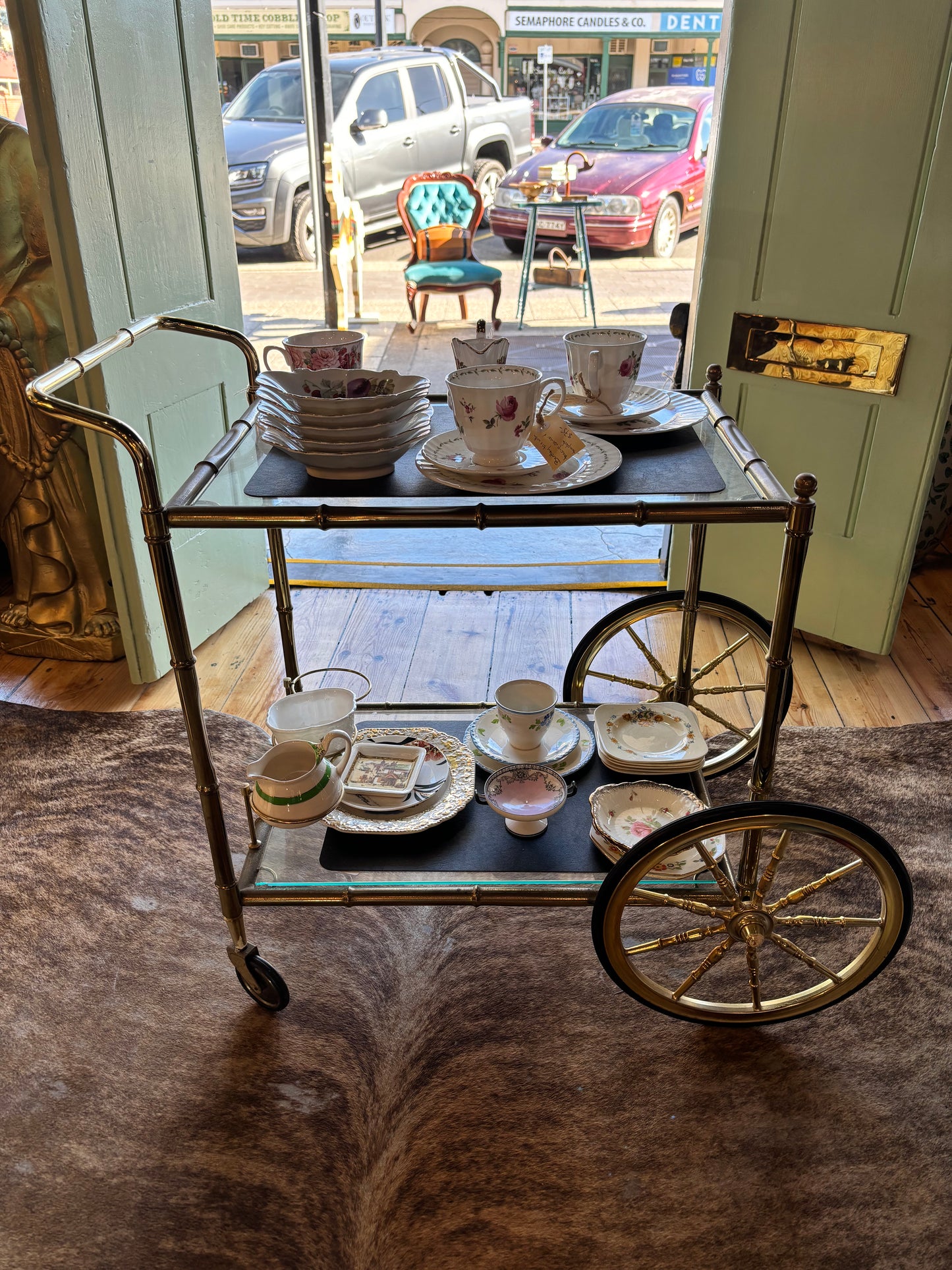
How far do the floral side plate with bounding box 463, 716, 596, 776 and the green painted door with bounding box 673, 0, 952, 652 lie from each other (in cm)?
101

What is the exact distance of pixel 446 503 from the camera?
1.05 meters

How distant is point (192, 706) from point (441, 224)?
5057mm

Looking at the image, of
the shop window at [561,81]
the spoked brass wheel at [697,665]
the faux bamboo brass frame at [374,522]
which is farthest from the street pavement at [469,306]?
the shop window at [561,81]

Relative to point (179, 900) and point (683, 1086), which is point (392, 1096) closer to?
point (683, 1086)

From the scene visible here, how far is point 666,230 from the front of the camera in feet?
24.3

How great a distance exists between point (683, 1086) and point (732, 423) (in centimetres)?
92

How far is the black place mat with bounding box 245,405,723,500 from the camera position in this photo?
1085 millimetres

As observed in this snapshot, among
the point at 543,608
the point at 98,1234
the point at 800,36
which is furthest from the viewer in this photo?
the point at 543,608

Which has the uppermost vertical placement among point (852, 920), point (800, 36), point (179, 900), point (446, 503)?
point (800, 36)

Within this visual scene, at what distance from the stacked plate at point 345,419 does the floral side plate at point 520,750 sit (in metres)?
0.58

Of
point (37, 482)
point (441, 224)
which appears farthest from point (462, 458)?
point (441, 224)

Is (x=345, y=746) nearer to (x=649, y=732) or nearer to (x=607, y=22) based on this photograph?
(x=649, y=732)

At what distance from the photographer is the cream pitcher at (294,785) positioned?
1276mm

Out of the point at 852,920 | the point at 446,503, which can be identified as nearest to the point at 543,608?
the point at 852,920
